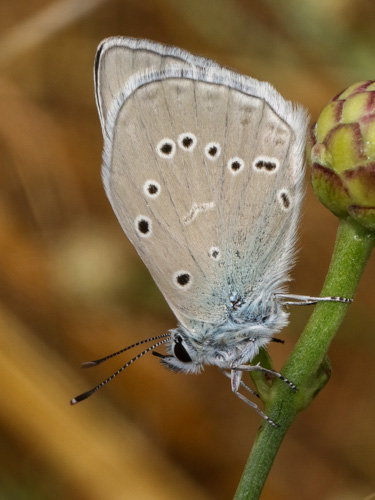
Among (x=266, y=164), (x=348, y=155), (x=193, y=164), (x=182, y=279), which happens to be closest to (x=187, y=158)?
(x=193, y=164)

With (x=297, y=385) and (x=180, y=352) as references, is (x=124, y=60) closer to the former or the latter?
(x=180, y=352)

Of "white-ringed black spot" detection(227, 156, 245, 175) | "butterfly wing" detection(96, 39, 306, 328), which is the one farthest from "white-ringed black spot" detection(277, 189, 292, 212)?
"white-ringed black spot" detection(227, 156, 245, 175)

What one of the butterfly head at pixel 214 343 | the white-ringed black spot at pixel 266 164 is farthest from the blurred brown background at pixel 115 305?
the white-ringed black spot at pixel 266 164

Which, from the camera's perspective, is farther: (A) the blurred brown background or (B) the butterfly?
(A) the blurred brown background

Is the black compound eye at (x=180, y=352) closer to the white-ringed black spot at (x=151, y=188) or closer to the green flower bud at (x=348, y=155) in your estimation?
the white-ringed black spot at (x=151, y=188)

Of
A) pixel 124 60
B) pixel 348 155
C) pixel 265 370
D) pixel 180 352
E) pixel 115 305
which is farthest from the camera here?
pixel 115 305

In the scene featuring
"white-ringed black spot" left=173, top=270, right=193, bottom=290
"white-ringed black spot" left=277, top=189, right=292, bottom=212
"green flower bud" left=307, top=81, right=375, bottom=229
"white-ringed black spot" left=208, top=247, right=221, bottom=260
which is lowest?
"white-ringed black spot" left=173, top=270, right=193, bottom=290

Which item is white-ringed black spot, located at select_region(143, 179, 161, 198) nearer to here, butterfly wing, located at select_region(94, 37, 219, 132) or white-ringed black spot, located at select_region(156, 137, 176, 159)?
white-ringed black spot, located at select_region(156, 137, 176, 159)
